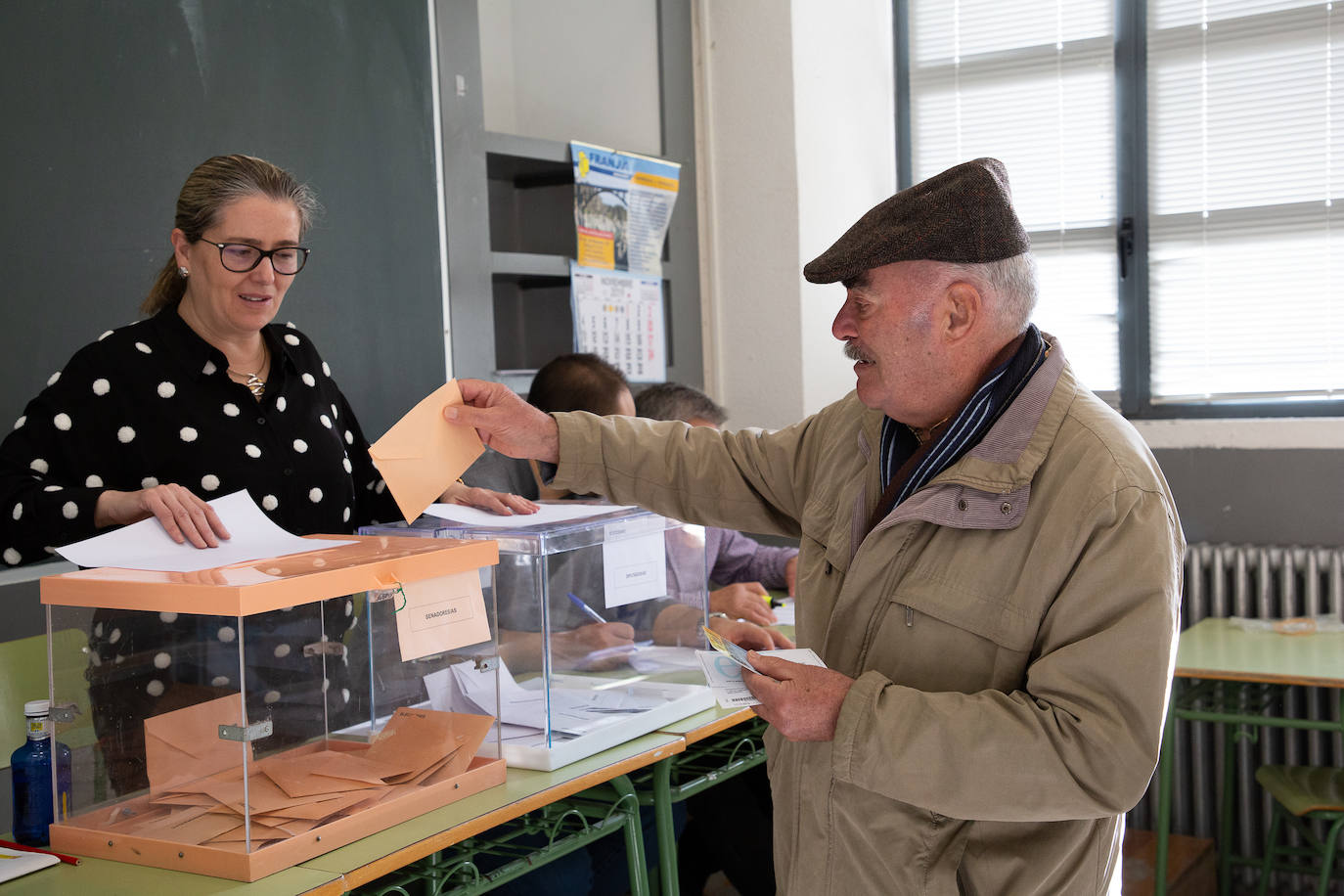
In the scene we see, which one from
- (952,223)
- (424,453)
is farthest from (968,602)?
(424,453)

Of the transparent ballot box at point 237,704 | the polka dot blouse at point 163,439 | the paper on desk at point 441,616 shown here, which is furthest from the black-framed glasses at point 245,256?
the paper on desk at point 441,616

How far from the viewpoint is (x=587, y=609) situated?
204 cm

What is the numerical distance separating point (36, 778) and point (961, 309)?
1359mm

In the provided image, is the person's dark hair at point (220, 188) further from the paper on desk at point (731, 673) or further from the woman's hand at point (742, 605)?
the woman's hand at point (742, 605)

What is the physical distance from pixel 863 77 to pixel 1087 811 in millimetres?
3617

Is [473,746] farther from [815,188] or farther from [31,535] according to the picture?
[815,188]

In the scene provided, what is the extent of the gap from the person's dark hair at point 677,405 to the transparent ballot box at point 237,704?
56.6 inches

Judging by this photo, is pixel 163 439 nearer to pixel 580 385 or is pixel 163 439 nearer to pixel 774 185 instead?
pixel 580 385

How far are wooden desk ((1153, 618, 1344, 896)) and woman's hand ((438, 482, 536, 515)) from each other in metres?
1.76

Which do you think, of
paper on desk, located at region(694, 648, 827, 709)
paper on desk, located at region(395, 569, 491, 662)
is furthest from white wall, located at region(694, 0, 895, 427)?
paper on desk, located at region(694, 648, 827, 709)

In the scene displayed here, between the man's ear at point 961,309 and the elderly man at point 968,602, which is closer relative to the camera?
the elderly man at point 968,602

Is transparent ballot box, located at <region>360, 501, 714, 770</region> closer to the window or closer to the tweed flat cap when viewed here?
the tweed flat cap

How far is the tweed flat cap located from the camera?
1.30m

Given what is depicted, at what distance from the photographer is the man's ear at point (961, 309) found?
1.34 meters
